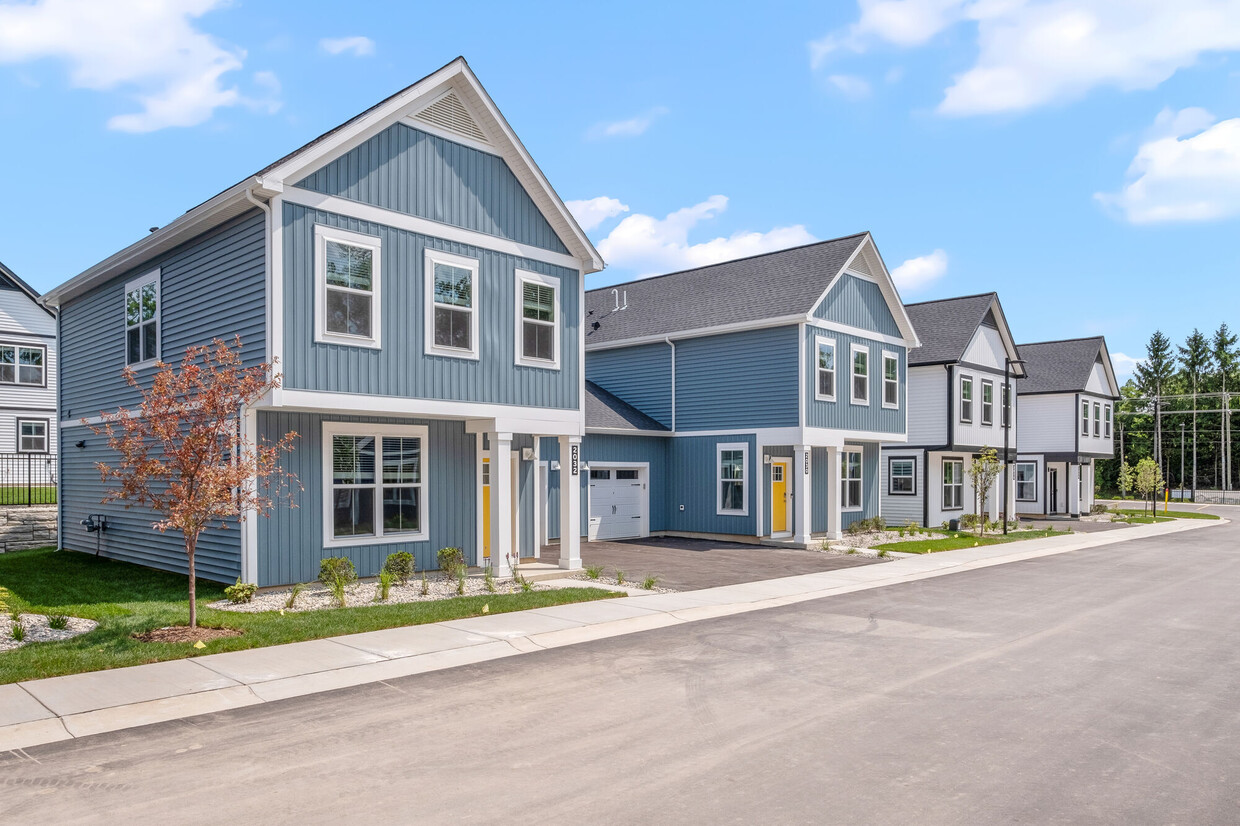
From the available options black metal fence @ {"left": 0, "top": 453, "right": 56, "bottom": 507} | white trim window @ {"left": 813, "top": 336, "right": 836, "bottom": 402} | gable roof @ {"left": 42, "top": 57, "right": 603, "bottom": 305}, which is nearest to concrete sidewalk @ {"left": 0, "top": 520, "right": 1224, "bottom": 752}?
gable roof @ {"left": 42, "top": 57, "right": 603, "bottom": 305}

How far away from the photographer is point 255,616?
12.4 metres

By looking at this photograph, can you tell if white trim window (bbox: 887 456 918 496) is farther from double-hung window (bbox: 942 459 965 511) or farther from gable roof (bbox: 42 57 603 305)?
gable roof (bbox: 42 57 603 305)

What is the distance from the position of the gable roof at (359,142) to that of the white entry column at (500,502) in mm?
4345

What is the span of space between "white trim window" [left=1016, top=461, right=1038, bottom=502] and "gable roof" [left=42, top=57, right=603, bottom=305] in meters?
33.2

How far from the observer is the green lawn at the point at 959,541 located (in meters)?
25.1

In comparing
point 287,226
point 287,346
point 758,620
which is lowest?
point 758,620

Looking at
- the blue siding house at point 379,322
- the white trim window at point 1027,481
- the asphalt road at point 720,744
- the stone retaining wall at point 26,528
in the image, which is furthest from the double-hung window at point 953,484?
the stone retaining wall at point 26,528

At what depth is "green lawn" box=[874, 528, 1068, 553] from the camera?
82.3ft

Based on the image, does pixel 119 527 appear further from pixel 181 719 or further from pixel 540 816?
pixel 540 816

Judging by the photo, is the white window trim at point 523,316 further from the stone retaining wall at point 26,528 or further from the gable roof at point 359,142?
the stone retaining wall at point 26,528

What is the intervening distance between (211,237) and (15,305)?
72.5 ft

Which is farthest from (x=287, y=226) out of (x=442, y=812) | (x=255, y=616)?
(x=442, y=812)

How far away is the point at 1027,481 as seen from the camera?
146 ft

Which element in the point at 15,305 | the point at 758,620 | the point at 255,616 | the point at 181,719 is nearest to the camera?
the point at 181,719
